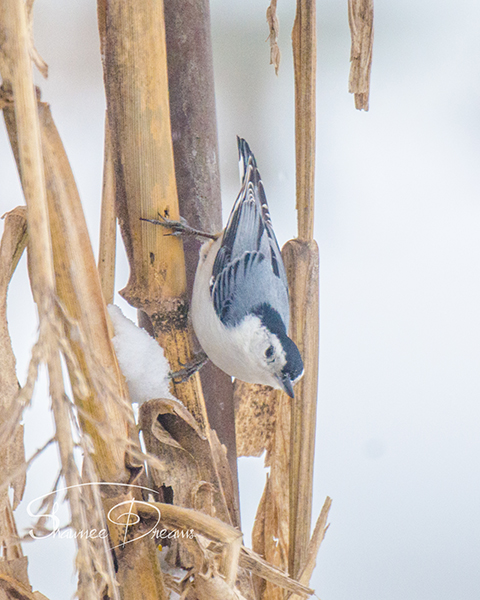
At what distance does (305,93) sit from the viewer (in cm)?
70

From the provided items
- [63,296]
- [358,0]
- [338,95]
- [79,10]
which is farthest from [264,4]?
[63,296]

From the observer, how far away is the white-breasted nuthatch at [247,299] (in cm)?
75

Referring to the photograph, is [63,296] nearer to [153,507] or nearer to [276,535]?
[153,507]

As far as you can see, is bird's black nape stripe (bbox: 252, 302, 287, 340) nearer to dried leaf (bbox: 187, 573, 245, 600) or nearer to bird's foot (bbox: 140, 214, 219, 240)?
bird's foot (bbox: 140, 214, 219, 240)

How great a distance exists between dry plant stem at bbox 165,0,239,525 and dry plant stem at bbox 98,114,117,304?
0.10 meters

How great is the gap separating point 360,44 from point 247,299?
1.32ft

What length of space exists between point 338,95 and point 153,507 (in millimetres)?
972

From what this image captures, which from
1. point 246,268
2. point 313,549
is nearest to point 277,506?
point 313,549

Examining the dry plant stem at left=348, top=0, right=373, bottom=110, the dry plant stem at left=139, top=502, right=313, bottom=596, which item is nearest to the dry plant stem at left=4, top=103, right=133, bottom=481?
the dry plant stem at left=139, top=502, right=313, bottom=596

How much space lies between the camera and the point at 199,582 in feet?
1.64

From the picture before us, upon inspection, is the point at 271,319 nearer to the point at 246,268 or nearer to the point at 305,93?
the point at 246,268

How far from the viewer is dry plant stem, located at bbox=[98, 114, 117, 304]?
626 mm

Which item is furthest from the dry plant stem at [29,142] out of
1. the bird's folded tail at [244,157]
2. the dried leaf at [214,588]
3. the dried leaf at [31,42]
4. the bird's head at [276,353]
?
the bird's folded tail at [244,157]

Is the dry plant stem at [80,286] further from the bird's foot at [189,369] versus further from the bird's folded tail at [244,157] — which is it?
the bird's folded tail at [244,157]
